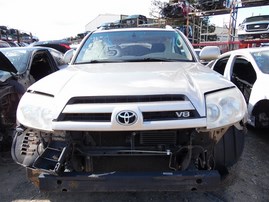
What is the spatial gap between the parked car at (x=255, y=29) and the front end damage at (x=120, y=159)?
37.9 feet

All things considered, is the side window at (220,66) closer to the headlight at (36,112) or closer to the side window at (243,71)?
the side window at (243,71)

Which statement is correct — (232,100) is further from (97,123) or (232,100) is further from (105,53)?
(105,53)

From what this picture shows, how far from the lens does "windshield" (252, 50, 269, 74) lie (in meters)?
4.78

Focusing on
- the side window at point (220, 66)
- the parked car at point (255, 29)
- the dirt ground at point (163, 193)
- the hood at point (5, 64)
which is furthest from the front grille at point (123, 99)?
the parked car at point (255, 29)

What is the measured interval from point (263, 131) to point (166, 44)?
100 inches

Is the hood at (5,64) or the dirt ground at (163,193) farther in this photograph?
the hood at (5,64)

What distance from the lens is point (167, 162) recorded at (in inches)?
104

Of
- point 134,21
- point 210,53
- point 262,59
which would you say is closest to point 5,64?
point 210,53

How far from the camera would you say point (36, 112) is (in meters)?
2.53

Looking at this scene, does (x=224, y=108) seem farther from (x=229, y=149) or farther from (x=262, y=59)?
(x=262, y=59)

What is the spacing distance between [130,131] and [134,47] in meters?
1.75

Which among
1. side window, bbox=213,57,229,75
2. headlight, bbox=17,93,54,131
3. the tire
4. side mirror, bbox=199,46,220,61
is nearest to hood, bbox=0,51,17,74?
headlight, bbox=17,93,54,131

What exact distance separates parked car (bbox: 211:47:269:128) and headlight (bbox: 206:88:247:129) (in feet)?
6.57

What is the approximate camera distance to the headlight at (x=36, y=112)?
2.46 meters
